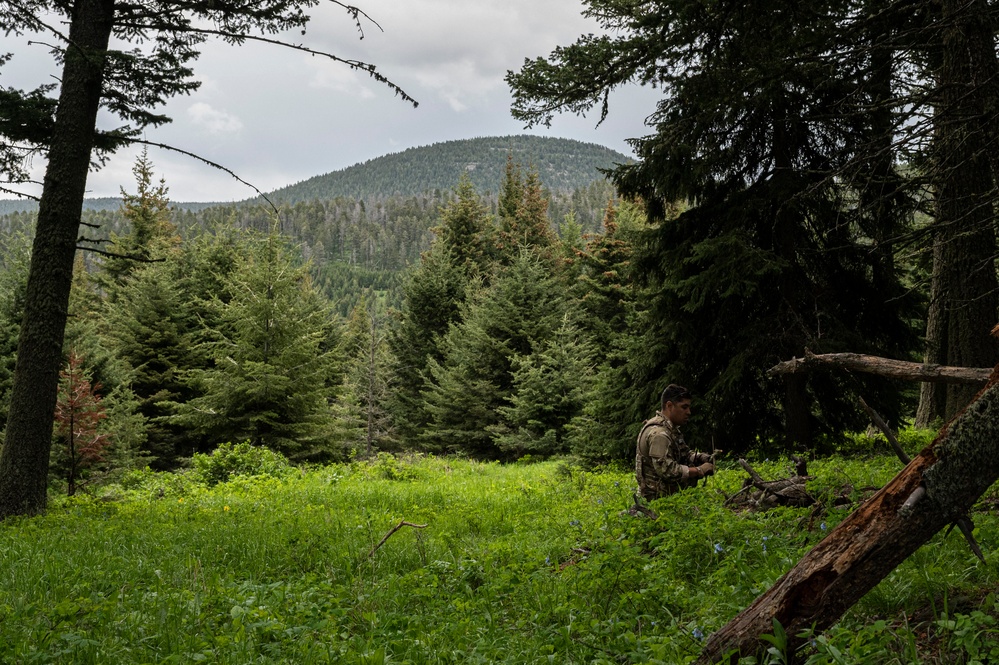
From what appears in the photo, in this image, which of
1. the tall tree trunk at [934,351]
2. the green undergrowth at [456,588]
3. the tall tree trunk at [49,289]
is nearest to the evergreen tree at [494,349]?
the tall tree trunk at [934,351]

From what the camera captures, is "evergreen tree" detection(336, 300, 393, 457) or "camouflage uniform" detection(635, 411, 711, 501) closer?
"camouflage uniform" detection(635, 411, 711, 501)

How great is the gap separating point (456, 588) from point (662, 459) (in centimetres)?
249

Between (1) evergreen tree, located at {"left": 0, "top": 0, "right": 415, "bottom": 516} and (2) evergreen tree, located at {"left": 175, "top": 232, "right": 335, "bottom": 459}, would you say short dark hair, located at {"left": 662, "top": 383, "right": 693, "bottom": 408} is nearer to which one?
(1) evergreen tree, located at {"left": 0, "top": 0, "right": 415, "bottom": 516}

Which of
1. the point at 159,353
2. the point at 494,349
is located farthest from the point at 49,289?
the point at 494,349

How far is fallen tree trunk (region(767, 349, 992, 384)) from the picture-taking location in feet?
9.51

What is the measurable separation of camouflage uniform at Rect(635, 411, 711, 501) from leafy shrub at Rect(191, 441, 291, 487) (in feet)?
32.6

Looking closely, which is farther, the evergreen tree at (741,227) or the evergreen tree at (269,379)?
the evergreen tree at (269,379)

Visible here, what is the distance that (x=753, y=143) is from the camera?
11078 millimetres

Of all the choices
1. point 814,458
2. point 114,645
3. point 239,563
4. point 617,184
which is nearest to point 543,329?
point 617,184

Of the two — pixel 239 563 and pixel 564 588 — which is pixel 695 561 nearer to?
pixel 564 588

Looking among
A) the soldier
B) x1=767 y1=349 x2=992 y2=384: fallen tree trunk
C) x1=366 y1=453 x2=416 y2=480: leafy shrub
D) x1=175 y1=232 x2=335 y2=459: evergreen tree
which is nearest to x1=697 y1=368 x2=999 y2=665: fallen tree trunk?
x1=767 y1=349 x2=992 y2=384: fallen tree trunk

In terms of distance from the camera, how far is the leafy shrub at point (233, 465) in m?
14.0

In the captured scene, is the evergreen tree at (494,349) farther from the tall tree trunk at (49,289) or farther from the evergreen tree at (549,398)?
the tall tree trunk at (49,289)

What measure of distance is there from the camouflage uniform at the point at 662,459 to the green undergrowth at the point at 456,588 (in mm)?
359
